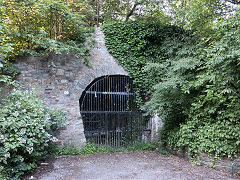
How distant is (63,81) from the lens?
5.22 metres

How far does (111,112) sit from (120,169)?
6.84 ft

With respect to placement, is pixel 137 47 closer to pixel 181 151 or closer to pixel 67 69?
pixel 67 69

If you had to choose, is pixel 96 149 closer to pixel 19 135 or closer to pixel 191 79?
pixel 19 135

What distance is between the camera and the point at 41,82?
5.02 m

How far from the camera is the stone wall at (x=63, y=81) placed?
4965 millimetres

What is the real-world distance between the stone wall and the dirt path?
31.9 inches

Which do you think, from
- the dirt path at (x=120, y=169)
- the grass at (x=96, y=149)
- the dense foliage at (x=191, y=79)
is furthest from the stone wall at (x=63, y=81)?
the dense foliage at (x=191, y=79)

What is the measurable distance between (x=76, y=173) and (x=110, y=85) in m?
2.95

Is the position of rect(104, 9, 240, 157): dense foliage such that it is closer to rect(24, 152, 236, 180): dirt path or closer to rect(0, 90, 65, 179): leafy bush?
rect(24, 152, 236, 180): dirt path

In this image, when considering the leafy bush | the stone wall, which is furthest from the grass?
the leafy bush

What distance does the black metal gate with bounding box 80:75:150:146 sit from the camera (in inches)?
217

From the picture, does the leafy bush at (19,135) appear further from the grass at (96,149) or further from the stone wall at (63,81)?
the stone wall at (63,81)

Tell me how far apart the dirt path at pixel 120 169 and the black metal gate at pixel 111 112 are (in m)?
0.86

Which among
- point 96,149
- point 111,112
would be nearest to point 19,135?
point 96,149
